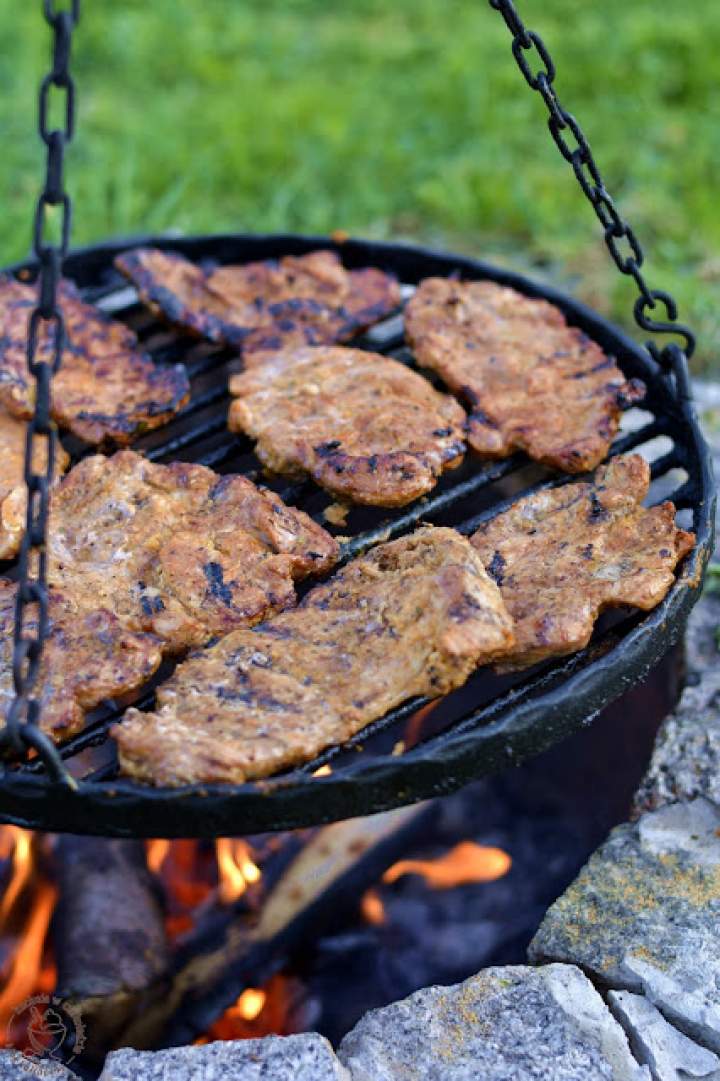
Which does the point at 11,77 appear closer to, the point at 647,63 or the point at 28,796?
the point at 647,63

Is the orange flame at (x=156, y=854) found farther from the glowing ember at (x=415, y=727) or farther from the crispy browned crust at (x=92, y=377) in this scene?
the crispy browned crust at (x=92, y=377)

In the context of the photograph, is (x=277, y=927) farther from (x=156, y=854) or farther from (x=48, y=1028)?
(x=48, y=1028)

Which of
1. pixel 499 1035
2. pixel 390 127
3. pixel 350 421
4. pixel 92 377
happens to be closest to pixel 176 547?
pixel 350 421

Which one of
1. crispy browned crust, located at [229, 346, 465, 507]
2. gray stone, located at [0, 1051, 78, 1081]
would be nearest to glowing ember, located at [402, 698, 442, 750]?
crispy browned crust, located at [229, 346, 465, 507]

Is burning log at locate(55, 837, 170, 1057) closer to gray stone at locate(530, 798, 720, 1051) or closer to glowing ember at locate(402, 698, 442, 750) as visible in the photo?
glowing ember at locate(402, 698, 442, 750)

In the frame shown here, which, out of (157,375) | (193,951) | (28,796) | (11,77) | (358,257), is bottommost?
(193,951)

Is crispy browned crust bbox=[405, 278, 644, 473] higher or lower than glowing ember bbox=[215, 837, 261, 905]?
higher

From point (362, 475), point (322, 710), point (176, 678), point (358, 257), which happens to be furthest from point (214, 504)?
point (358, 257)
